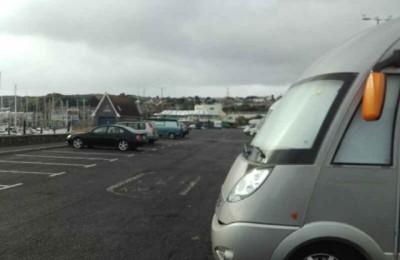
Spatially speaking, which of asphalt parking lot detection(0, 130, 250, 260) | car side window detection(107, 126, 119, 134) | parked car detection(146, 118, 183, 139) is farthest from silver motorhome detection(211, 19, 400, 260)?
parked car detection(146, 118, 183, 139)

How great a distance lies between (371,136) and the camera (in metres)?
4.37

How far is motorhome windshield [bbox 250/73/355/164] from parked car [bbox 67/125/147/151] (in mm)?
22946

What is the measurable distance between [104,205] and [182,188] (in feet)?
9.77

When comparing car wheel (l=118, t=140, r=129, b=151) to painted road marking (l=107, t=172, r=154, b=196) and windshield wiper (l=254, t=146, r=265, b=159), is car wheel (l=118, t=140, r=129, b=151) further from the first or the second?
windshield wiper (l=254, t=146, r=265, b=159)

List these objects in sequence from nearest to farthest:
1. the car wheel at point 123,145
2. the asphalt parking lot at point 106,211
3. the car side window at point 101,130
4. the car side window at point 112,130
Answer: the asphalt parking lot at point 106,211 < the car wheel at point 123,145 < the car side window at point 112,130 < the car side window at point 101,130

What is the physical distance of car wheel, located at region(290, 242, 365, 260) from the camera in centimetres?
433

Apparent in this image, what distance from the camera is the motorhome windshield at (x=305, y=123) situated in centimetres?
441

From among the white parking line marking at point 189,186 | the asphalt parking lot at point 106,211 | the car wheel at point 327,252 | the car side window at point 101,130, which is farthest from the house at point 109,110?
the car wheel at point 327,252

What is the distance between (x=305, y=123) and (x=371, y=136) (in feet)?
1.86

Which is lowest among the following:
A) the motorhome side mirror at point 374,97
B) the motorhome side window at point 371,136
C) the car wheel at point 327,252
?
the car wheel at point 327,252

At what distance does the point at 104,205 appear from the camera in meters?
Answer: 9.94

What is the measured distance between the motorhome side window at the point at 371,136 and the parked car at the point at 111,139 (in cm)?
2352

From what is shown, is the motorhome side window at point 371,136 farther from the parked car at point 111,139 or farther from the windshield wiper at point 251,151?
the parked car at point 111,139

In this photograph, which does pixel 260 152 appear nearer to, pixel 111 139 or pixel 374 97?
pixel 374 97
